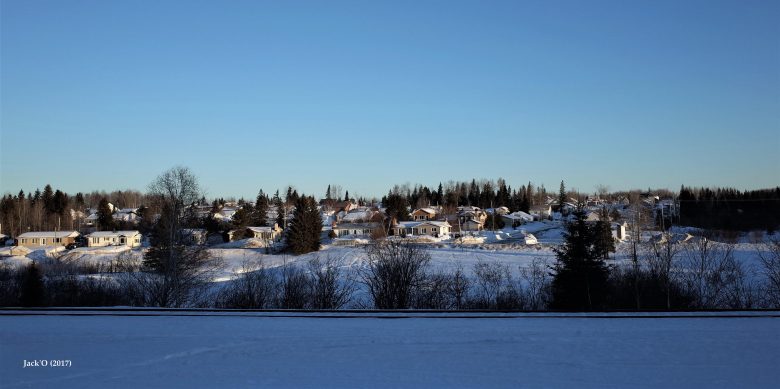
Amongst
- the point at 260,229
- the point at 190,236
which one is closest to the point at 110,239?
the point at 260,229

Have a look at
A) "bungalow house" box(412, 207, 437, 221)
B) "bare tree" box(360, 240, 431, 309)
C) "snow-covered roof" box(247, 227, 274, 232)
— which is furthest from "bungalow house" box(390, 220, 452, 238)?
"bare tree" box(360, 240, 431, 309)

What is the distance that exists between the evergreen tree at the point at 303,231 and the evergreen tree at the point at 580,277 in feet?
133

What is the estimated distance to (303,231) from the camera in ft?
185

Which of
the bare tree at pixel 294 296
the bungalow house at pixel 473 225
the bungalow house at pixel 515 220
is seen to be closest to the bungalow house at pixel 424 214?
the bungalow house at pixel 473 225

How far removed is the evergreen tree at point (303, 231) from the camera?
55.9 m

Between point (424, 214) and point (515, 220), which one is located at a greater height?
point (424, 214)

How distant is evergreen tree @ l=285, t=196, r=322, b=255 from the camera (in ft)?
183

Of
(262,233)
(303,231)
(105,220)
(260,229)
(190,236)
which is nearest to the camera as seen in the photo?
(190,236)

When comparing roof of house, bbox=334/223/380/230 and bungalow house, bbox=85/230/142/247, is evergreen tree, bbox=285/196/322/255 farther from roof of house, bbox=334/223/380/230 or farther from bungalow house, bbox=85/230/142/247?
bungalow house, bbox=85/230/142/247
